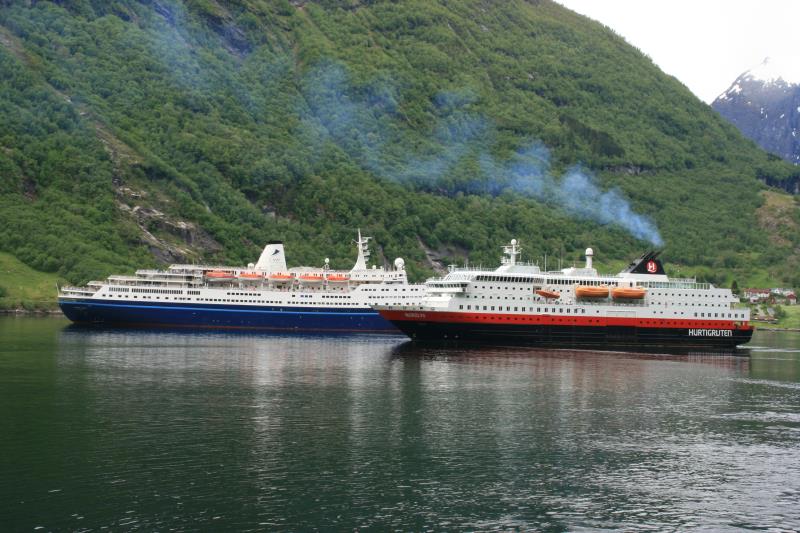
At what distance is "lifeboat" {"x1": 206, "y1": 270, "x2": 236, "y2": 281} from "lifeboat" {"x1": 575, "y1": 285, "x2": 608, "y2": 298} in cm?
5192

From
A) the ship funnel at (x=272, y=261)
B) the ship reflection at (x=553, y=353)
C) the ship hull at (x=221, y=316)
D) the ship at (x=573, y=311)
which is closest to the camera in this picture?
the ship reflection at (x=553, y=353)

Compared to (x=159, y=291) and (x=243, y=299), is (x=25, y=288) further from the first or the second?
(x=243, y=299)

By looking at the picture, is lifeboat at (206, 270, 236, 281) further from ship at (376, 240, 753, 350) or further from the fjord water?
the fjord water

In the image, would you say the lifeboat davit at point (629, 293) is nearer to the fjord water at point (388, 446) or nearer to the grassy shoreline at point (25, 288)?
the fjord water at point (388, 446)

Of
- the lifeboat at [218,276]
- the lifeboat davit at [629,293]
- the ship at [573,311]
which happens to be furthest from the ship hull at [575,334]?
the lifeboat at [218,276]

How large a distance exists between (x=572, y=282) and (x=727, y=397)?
44.4m

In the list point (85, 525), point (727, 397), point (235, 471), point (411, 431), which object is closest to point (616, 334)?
point (727, 397)

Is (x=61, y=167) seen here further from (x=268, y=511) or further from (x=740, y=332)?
(x=268, y=511)

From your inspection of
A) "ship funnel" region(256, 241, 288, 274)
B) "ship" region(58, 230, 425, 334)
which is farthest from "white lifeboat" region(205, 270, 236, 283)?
"ship funnel" region(256, 241, 288, 274)

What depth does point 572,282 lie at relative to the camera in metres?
114

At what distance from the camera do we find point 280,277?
142875 mm

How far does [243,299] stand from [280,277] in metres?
7.00

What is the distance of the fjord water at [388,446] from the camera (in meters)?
39.8

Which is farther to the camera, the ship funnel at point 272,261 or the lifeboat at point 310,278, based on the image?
the ship funnel at point 272,261
